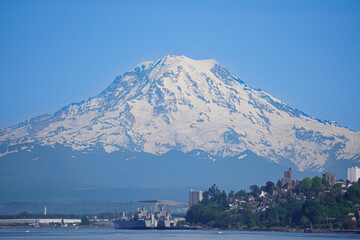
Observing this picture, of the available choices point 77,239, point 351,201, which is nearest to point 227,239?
point 77,239

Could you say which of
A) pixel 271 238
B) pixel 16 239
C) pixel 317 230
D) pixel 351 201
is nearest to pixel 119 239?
pixel 16 239

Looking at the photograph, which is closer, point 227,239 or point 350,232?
point 227,239

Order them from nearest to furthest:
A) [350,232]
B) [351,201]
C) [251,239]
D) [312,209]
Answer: [251,239]
[350,232]
[312,209]
[351,201]

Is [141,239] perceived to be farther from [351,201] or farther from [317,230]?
[351,201]

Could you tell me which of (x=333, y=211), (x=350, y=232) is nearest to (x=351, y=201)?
(x=333, y=211)

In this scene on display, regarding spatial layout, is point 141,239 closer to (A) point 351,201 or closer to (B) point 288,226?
(B) point 288,226

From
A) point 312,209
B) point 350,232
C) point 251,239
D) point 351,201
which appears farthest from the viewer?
point 351,201

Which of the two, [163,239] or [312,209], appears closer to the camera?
A: [163,239]
